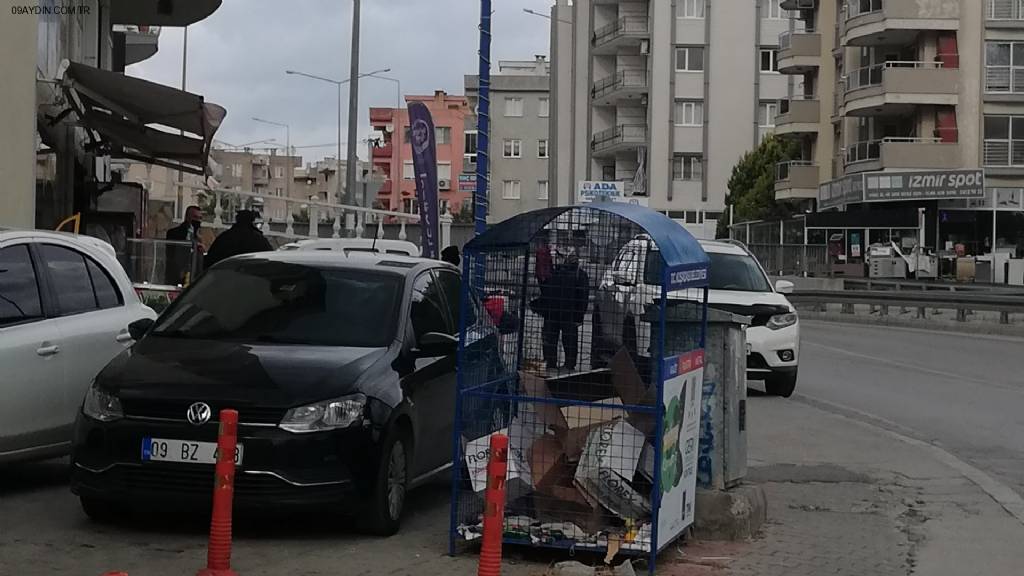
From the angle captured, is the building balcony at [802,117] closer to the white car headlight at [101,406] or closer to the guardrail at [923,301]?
the guardrail at [923,301]

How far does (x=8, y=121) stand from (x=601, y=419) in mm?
10647

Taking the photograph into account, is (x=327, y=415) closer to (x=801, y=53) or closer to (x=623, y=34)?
(x=801, y=53)

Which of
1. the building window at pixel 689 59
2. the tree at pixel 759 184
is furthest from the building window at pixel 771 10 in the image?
the tree at pixel 759 184

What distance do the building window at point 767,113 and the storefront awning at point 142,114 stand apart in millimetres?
62148

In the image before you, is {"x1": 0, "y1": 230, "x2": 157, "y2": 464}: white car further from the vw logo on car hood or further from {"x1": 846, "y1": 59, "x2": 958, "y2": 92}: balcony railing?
{"x1": 846, "y1": 59, "x2": 958, "y2": 92}: balcony railing

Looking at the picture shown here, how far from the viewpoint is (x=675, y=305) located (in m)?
8.06

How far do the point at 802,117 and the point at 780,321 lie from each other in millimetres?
48639

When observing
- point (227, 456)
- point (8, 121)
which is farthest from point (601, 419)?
point (8, 121)

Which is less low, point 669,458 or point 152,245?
point 152,245

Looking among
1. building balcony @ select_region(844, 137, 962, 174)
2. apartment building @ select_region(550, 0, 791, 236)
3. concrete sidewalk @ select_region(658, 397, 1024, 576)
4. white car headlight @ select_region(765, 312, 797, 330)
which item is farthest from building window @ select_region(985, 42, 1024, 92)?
concrete sidewalk @ select_region(658, 397, 1024, 576)

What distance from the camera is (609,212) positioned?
7414 millimetres

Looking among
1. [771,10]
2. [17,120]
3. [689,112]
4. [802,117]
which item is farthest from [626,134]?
[17,120]

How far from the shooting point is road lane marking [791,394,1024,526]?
10.1 meters

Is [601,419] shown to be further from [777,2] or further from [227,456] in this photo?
[777,2]
